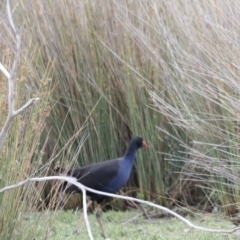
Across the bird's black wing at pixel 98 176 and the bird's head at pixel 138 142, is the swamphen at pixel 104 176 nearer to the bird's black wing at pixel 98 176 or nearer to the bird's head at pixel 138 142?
the bird's black wing at pixel 98 176

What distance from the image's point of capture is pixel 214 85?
5602 mm

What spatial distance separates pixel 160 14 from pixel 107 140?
1.20 meters

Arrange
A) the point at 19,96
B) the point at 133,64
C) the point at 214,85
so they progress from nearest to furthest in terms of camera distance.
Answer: the point at 19,96, the point at 214,85, the point at 133,64

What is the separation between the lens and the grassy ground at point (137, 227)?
18.1 ft

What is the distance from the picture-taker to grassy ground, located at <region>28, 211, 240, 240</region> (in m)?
5.53

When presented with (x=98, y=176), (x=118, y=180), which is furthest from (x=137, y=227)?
(x=98, y=176)

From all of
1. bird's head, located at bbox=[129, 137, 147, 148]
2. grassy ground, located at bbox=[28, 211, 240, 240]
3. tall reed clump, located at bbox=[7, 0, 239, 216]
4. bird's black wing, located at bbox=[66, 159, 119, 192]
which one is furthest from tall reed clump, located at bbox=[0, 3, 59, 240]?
tall reed clump, located at bbox=[7, 0, 239, 216]

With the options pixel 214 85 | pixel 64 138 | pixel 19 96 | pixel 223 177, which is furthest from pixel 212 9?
pixel 19 96

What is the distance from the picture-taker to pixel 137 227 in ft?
19.5

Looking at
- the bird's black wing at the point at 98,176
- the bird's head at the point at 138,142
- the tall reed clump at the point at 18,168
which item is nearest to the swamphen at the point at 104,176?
the bird's black wing at the point at 98,176

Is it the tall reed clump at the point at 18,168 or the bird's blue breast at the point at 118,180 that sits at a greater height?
the tall reed clump at the point at 18,168

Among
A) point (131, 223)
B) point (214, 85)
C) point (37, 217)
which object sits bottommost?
point (131, 223)

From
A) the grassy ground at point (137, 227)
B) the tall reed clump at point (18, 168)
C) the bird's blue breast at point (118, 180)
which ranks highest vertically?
the tall reed clump at point (18, 168)

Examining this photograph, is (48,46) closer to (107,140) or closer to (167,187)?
(107,140)
